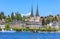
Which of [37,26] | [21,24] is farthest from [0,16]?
[37,26]

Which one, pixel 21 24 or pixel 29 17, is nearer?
pixel 21 24

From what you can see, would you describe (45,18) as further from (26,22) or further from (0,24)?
(0,24)

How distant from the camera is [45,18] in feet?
77.5

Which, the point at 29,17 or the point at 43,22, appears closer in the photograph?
the point at 43,22

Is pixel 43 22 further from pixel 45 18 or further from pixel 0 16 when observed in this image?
pixel 0 16

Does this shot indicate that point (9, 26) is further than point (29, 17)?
No

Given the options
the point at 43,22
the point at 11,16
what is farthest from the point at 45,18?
the point at 11,16

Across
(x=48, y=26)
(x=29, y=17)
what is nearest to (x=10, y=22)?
(x=29, y=17)

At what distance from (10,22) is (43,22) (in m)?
3.40

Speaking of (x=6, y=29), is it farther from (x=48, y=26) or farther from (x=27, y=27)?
(x=48, y=26)

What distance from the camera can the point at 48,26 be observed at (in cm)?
2294

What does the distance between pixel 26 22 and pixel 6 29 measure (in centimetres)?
225

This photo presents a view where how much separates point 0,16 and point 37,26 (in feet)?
13.1

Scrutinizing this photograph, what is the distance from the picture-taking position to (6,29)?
24141 mm
